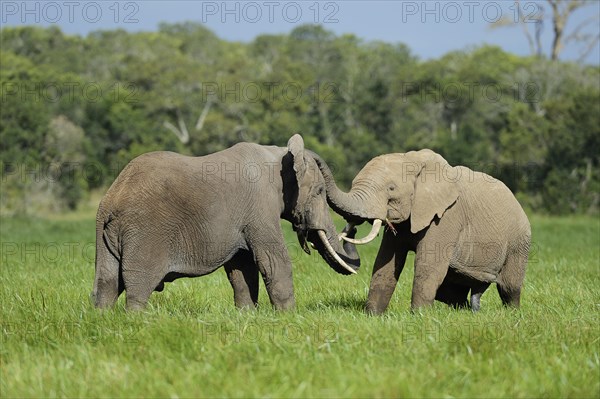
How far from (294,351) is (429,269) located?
89.9 inches

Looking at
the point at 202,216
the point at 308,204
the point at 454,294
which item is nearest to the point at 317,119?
the point at 454,294

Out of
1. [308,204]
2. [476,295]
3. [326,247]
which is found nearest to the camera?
[308,204]

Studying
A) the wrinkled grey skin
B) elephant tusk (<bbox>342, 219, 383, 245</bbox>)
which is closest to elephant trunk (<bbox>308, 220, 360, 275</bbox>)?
elephant tusk (<bbox>342, 219, 383, 245</bbox>)

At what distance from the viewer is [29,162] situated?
34.7 metres

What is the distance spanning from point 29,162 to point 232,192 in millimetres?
29445

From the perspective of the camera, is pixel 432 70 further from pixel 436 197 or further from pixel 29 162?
pixel 436 197

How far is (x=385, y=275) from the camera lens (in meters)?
7.71

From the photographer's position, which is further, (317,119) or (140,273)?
(317,119)

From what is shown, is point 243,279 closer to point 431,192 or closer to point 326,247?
point 326,247

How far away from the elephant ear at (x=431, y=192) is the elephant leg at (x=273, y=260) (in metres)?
1.09

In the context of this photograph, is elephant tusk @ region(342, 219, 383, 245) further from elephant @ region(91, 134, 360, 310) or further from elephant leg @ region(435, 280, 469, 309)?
elephant leg @ region(435, 280, 469, 309)

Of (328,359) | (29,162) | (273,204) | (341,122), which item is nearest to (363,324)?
(328,359)

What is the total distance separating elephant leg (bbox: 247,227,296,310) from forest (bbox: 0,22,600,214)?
76.3 ft

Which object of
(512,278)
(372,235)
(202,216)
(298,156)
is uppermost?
(298,156)
